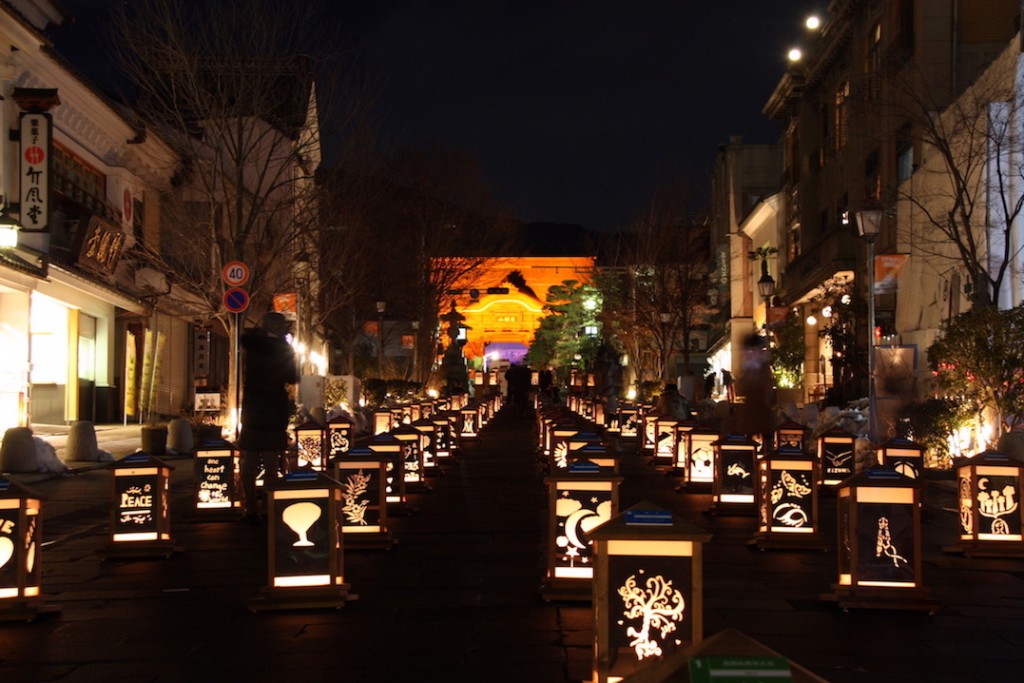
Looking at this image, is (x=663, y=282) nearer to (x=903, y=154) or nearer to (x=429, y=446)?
(x=903, y=154)

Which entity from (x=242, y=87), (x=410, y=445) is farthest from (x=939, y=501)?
(x=242, y=87)

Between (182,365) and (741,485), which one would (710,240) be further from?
(741,485)

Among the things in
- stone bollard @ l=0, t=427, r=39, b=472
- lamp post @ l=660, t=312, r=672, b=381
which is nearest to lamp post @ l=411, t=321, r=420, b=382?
lamp post @ l=660, t=312, r=672, b=381

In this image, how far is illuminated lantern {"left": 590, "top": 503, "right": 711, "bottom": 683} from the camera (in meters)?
5.97

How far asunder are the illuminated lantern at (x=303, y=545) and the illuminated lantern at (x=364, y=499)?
2.89 meters

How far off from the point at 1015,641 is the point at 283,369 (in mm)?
7750

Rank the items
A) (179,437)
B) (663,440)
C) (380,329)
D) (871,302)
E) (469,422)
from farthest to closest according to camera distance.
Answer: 1. (380,329)
2. (469,422)
3. (179,437)
4. (663,440)
5. (871,302)

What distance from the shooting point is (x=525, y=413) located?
4903 cm

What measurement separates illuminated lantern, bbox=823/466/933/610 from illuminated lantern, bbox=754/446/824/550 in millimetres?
3079

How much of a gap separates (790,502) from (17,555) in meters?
6.99

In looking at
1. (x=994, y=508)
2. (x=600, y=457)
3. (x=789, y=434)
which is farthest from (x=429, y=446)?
(x=994, y=508)

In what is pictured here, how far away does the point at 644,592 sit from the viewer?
604cm

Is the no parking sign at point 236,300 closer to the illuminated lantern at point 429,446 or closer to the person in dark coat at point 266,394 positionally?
the illuminated lantern at point 429,446

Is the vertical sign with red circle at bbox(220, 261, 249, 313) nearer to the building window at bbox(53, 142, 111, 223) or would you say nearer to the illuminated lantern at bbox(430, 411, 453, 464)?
the illuminated lantern at bbox(430, 411, 453, 464)
